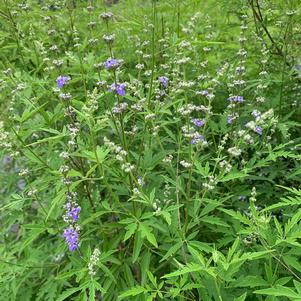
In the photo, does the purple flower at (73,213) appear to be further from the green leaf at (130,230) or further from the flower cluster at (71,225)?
the green leaf at (130,230)

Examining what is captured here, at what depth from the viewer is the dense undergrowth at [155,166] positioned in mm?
2986

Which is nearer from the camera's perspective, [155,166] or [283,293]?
[283,293]

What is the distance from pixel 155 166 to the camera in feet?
13.6

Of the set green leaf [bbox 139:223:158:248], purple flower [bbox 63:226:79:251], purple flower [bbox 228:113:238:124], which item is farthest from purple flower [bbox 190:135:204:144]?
purple flower [bbox 63:226:79:251]

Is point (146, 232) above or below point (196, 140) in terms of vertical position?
below

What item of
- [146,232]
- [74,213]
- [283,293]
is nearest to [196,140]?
[146,232]

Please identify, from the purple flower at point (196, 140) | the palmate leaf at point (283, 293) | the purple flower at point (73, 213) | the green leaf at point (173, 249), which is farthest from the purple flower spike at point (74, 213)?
the palmate leaf at point (283, 293)

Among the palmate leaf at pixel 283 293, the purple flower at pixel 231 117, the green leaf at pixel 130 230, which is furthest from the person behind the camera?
the purple flower at pixel 231 117

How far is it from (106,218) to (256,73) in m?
2.13

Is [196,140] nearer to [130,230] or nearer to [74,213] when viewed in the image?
[130,230]

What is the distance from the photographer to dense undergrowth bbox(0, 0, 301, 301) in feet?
9.80

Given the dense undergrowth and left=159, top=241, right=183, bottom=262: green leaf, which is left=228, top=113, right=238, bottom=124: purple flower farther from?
left=159, top=241, right=183, bottom=262: green leaf

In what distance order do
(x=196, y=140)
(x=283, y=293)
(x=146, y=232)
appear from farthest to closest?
(x=196, y=140), (x=146, y=232), (x=283, y=293)

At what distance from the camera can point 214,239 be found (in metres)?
3.86
